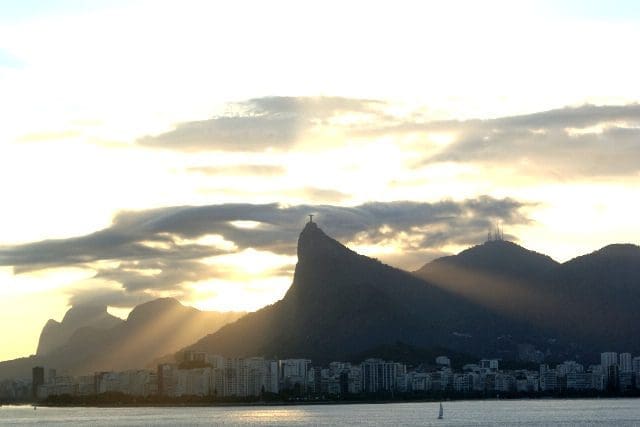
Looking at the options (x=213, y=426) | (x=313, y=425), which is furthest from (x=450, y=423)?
(x=213, y=426)

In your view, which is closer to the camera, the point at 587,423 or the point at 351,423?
the point at 587,423

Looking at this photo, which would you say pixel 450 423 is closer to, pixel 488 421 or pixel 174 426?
pixel 488 421

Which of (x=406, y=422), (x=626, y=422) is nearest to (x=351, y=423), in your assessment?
(x=406, y=422)

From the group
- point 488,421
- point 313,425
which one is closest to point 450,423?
point 488,421

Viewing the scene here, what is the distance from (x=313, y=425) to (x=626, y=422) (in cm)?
4153

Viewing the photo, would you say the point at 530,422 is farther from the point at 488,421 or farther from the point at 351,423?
the point at 351,423

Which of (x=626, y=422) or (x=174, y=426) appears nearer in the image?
(x=626, y=422)

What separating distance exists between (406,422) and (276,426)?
65.4ft

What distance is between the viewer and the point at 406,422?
636ft

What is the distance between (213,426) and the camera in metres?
194

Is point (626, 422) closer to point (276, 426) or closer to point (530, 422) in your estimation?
point (530, 422)

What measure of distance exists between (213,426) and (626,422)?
56452mm

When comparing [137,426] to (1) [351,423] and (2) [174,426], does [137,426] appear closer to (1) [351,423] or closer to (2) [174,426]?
(2) [174,426]

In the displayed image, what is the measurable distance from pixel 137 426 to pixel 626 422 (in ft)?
224
